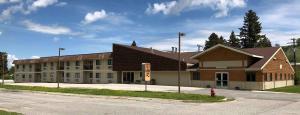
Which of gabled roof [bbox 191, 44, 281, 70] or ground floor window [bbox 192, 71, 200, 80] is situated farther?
ground floor window [bbox 192, 71, 200, 80]

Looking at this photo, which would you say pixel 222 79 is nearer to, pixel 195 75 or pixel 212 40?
pixel 195 75

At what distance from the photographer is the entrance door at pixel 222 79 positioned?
45406 mm

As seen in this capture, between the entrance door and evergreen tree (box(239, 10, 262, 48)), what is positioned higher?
evergreen tree (box(239, 10, 262, 48))

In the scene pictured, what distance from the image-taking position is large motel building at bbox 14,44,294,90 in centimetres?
4400

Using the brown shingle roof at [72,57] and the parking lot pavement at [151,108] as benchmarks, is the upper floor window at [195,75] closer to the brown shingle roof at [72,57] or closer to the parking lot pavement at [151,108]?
the brown shingle roof at [72,57]

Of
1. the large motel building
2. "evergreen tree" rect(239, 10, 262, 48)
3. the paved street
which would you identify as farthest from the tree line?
the paved street

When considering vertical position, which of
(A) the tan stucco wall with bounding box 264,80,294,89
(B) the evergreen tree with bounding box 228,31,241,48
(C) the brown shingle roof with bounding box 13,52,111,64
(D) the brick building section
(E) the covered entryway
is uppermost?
(B) the evergreen tree with bounding box 228,31,241,48

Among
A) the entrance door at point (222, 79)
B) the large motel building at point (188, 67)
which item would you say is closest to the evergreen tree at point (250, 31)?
the large motel building at point (188, 67)

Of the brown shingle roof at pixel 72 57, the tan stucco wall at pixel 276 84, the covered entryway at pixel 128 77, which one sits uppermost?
the brown shingle roof at pixel 72 57

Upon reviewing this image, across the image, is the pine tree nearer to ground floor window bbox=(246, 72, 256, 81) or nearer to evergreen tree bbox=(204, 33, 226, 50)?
evergreen tree bbox=(204, 33, 226, 50)

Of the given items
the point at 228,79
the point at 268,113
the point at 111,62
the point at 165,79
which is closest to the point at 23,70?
the point at 111,62

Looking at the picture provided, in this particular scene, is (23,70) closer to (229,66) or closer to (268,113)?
(229,66)

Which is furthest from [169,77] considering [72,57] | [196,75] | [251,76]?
[72,57]

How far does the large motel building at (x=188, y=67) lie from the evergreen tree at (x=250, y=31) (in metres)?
36.5
